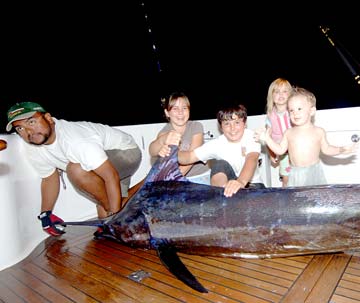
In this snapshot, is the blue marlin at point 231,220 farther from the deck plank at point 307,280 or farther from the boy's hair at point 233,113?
the boy's hair at point 233,113

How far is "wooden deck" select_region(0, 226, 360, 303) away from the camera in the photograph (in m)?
1.62

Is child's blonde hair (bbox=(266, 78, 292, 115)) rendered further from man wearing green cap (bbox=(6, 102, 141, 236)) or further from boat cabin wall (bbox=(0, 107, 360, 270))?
man wearing green cap (bbox=(6, 102, 141, 236))

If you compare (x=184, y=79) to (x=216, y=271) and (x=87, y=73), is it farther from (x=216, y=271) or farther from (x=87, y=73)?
(x=216, y=271)

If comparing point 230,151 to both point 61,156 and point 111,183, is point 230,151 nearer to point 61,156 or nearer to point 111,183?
point 111,183

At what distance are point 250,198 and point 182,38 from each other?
23689mm

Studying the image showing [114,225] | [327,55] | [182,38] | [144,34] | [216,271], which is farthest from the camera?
[327,55]

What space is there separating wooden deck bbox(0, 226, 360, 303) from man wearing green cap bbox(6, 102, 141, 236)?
48 cm

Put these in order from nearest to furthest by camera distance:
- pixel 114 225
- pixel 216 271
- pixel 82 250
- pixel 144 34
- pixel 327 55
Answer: pixel 216 271 → pixel 114 225 → pixel 82 250 → pixel 144 34 → pixel 327 55

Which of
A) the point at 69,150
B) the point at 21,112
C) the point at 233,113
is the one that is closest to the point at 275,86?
the point at 233,113

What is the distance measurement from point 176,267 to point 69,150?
1520 mm

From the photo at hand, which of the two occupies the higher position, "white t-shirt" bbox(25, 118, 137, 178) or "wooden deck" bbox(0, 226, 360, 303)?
"white t-shirt" bbox(25, 118, 137, 178)

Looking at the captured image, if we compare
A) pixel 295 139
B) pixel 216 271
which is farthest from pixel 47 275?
pixel 295 139

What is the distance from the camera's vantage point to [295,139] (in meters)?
2.56

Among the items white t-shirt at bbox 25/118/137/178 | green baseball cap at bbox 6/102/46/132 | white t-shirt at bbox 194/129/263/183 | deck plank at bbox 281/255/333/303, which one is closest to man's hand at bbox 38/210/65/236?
white t-shirt at bbox 25/118/137/178
